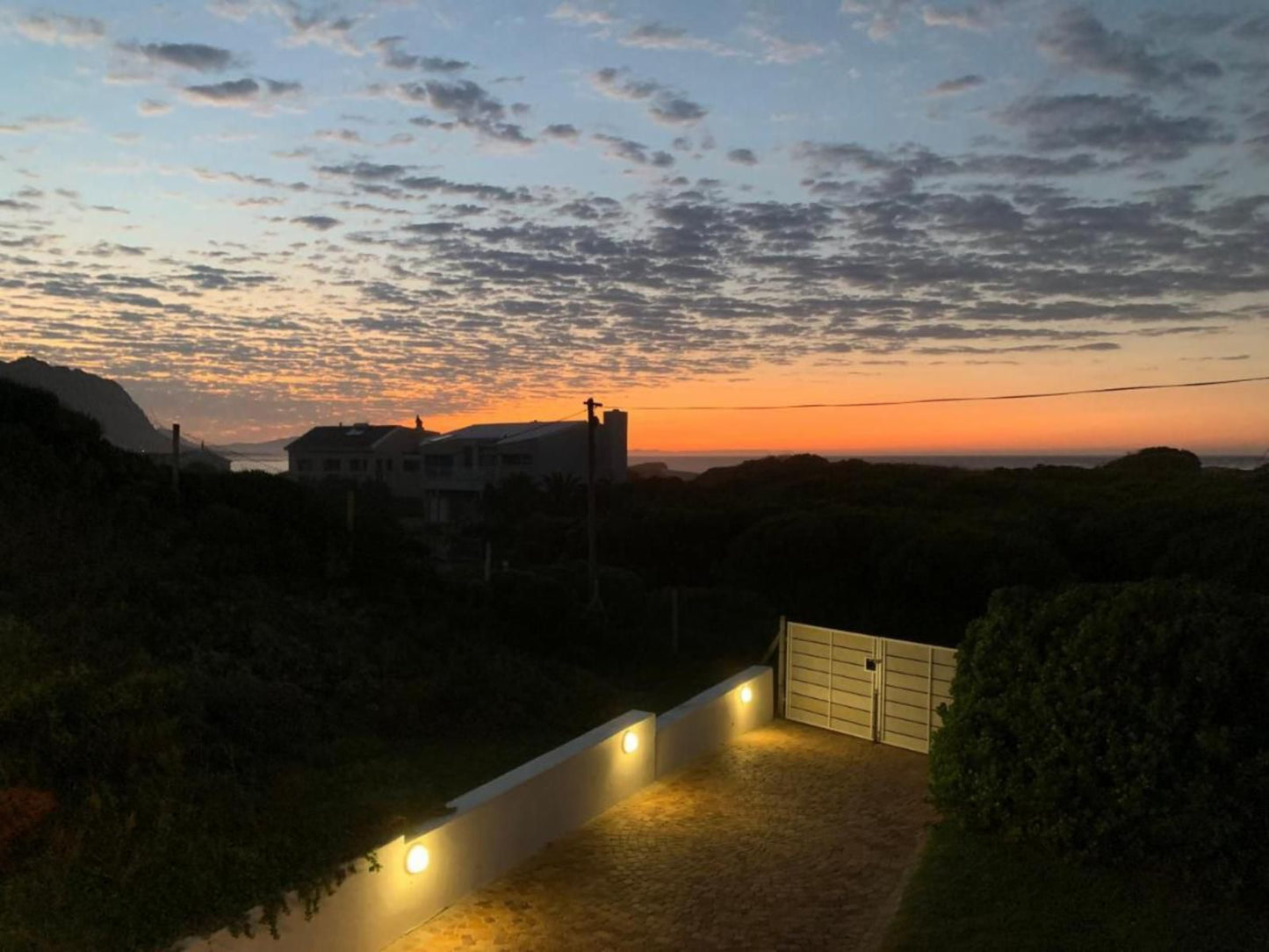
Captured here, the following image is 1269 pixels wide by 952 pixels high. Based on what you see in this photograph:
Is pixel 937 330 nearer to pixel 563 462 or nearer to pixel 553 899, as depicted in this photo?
pixel 553 899

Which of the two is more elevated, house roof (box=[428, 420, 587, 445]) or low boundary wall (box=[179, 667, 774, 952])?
house roof (box=[428, 420, 587, 445])

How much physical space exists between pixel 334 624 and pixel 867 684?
6644 mm

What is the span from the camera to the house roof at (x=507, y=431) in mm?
46469

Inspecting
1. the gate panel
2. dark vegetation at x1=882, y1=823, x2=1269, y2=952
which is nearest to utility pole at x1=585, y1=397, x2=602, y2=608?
the gate panel

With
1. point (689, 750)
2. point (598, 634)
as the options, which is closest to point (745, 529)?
point (598, 634)

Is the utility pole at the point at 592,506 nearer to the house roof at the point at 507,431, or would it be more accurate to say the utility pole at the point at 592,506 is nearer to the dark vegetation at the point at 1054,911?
the dark vegetation at the point at 1054,911

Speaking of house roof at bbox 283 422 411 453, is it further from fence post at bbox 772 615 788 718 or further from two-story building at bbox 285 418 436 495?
fence post at bbox 772 615 788 718

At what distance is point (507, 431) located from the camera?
1902 inches

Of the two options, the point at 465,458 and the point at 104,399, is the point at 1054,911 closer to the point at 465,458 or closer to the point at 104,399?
the point at 465,458

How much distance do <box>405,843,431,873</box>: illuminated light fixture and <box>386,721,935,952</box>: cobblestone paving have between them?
0.40 m

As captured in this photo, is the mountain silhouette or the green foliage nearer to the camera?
the green foliage

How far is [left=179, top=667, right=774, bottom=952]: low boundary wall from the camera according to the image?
16.0 ft

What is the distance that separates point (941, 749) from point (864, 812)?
1.23m

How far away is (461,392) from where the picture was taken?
124ft
